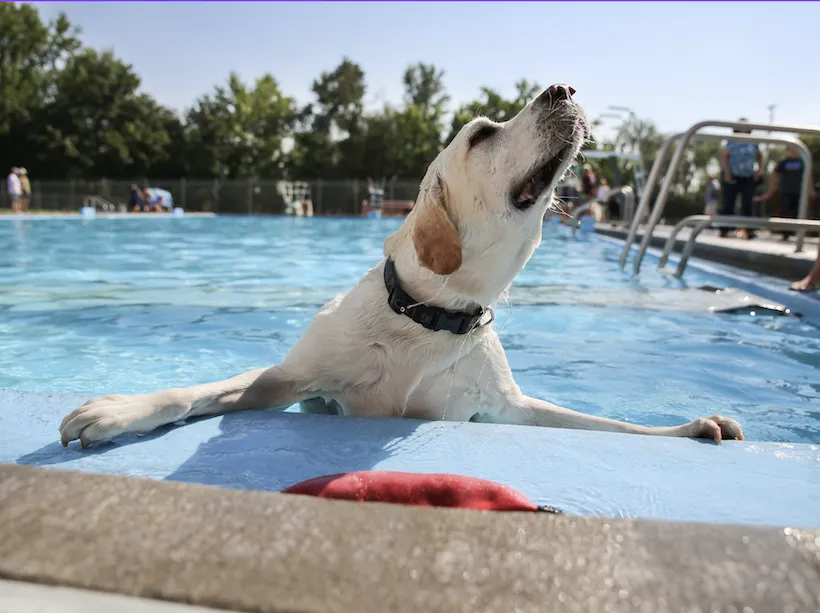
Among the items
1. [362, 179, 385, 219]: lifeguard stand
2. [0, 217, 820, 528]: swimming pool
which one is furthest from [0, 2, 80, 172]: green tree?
[0, 217, 820, 528]: swimming pool

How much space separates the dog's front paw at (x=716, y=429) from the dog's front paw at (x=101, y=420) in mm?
1746

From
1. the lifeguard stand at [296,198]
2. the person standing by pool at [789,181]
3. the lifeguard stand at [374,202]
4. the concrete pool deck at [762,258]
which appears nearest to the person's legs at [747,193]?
the person standing by pool at [789,181]

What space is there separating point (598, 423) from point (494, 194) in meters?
0.95

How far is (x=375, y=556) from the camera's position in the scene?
1.04 meters

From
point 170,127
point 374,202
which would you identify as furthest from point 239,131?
point 374,202

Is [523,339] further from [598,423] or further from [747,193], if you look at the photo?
[747,193]

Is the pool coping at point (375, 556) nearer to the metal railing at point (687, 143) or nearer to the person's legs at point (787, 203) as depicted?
the metal railing at point (687, 143)

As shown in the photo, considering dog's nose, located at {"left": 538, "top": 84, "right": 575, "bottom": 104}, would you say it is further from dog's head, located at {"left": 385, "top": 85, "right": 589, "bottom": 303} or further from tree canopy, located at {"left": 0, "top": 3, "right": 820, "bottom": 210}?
tree canopy, located at {"left": 0, "top": 3, "right": 820, "bottom": 210}

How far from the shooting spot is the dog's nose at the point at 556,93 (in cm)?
229

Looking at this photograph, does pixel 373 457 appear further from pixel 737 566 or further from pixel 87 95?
pixel 87 95

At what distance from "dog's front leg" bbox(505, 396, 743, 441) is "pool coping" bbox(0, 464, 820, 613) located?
1113 mm

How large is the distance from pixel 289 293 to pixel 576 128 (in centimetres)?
508

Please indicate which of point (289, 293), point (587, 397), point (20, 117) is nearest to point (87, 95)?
point (20, 117)

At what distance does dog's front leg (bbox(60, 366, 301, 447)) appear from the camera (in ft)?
6.04
